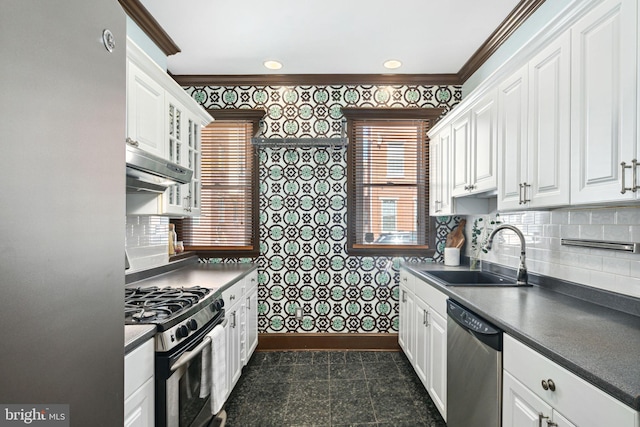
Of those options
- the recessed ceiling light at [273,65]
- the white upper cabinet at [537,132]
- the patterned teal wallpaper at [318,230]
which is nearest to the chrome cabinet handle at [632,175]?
the white upper cabinet at [537,132]

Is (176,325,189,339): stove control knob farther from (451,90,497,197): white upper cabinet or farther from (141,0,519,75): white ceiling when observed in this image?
(141,0,519,75): white ceiling

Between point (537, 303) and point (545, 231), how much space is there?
615mm

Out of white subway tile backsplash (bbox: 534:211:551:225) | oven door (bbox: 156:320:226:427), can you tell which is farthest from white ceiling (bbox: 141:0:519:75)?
oven door (bbox: 156:320:226:427)

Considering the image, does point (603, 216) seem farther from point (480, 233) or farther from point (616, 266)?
point (480, 233)

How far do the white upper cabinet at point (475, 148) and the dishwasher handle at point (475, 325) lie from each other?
85 cm

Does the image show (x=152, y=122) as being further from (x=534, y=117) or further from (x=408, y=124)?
(x=408, y=124)

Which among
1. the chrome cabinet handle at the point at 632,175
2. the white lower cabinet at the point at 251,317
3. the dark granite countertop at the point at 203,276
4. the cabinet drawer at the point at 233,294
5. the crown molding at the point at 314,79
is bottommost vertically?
the white lower cabinet at the point at 251,317

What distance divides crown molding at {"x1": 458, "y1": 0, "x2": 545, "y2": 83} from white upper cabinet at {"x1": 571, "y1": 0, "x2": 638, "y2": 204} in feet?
3.30

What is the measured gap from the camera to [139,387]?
1270 mm

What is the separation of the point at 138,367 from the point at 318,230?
7.56ft

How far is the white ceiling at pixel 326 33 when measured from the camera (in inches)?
90.7

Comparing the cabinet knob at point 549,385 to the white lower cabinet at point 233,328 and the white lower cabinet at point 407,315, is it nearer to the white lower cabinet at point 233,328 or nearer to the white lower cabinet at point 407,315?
the white lower cabinet at point 407,315

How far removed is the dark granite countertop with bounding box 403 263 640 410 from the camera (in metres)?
0.93

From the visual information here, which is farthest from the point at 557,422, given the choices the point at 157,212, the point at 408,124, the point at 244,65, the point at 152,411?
the point at 244,65
